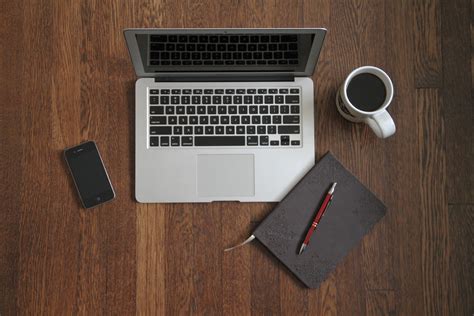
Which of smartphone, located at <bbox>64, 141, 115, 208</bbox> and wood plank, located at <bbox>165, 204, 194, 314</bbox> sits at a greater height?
smartphone, located at <bbox>64, 141, 115, 208</bbox>

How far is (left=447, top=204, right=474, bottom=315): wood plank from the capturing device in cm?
92

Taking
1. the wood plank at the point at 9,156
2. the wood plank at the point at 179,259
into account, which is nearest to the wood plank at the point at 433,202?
the wood plank at the point at 179,259

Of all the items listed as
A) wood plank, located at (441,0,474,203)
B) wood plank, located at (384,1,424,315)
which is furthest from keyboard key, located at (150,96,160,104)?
wood plank, located at (441,0,474,203)

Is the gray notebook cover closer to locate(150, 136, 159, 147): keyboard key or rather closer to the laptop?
the laptop

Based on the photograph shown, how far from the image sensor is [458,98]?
955 millimetres

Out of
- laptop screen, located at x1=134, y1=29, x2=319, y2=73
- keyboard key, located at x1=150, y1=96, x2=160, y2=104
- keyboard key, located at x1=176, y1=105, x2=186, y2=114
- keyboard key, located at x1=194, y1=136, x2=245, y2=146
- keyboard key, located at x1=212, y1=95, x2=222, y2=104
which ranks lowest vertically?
keyboard key, located at x1=194, y1=136, x2=245, y2=146

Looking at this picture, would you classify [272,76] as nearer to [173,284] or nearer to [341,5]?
[341,5]

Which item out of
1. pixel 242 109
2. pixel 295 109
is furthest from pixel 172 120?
pixel 295 109

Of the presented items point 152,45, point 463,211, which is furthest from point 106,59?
point 463,211

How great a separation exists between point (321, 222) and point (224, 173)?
0.21 metres

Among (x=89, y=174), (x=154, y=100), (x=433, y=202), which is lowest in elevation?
(x=433, y=202)

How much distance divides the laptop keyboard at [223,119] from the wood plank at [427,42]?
27 centimetres

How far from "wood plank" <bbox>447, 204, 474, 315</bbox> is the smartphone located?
2.19 ft

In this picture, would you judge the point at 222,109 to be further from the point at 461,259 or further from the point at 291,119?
the point at 461,259
